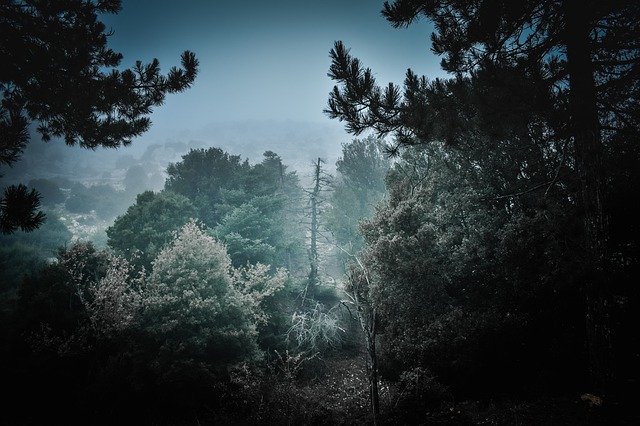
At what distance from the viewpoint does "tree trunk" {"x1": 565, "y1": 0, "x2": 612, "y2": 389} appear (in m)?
5.32

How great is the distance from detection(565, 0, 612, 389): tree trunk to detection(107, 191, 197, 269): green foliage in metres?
22.8

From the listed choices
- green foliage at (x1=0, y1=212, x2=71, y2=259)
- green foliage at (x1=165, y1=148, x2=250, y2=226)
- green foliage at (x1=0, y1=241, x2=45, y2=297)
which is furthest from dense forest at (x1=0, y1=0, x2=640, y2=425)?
green foliage at (x1=0, y1=212, x2=71, y2=259)

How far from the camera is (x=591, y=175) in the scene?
17.7ft

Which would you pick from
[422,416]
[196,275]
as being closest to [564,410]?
[422,416]

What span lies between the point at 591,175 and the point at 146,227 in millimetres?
24775

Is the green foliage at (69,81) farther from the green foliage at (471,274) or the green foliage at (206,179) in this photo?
the green foliage at (206,179)

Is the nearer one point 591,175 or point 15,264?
point 591,175

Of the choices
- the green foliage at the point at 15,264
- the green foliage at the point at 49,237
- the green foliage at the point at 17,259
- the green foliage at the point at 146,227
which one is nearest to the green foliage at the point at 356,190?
the green foliage at the point at 146,227

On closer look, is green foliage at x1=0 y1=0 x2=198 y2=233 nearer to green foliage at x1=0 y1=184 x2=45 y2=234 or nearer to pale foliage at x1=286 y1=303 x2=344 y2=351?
green foliage at x1=0 y1=184 x2=45 y2=234

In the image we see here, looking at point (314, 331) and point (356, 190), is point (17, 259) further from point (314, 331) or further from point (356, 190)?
point (356, 190)

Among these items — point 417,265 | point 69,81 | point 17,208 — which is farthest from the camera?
point 417,265

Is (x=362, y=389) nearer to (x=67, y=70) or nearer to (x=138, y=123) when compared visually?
(x=138, y=123)

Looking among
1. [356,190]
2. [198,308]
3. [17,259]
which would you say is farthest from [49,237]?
[356,190]

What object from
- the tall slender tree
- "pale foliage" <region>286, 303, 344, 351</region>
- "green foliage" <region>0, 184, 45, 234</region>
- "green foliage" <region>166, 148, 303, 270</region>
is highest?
"green foliage" <region>166, 148, 303, 270</region>
